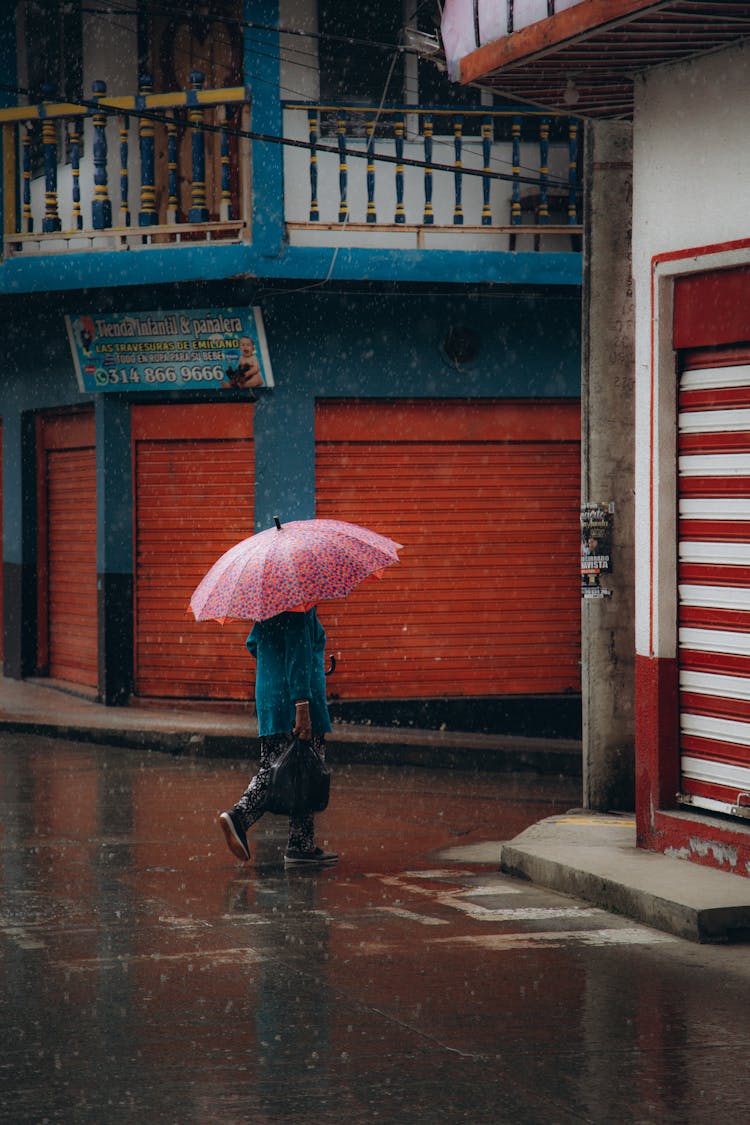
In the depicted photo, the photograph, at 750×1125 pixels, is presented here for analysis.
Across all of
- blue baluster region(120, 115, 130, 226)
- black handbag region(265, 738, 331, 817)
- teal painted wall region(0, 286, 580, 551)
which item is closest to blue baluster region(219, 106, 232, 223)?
teal painted wall region(0, 286, 580, 551)

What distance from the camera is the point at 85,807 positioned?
37.2 ft

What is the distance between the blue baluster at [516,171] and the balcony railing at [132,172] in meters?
2.44

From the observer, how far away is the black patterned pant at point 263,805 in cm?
920

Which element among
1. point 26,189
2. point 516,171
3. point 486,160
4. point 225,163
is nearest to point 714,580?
point 486,160

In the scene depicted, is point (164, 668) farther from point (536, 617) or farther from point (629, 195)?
point (629, 195)

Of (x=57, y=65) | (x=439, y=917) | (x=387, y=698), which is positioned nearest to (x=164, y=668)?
(x=387, y=698)

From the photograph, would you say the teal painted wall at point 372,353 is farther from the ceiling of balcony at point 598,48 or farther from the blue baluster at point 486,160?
the ceiling of balcony at point 598,48

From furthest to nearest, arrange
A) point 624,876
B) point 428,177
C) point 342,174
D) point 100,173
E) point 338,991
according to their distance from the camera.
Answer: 1. point 100,173
2. point 428,177
3. point 342,174
4. point 624,876
5. point 338,991

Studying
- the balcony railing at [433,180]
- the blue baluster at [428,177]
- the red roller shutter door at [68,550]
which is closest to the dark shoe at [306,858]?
the balcony railing at [433,180]

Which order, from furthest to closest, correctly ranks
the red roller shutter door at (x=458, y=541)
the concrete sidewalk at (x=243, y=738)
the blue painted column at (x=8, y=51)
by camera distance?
the blue painted column at (x=8, y=51), the red roller shutter door at (x=458, y=541), the concrete sidewalk at (x=243, y=738)

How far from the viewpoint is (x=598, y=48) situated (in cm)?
884

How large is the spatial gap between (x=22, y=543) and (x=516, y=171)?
7244 mm

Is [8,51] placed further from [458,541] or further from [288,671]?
[288,671]

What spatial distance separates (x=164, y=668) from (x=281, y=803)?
767 cm
